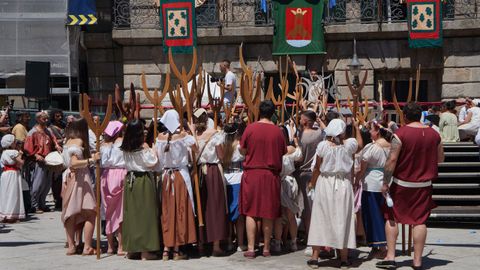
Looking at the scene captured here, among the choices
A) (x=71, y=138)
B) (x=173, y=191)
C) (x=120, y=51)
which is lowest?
(x=173, y=191)

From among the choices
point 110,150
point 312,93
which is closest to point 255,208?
point 110,150

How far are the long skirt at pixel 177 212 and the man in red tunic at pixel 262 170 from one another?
68 cm

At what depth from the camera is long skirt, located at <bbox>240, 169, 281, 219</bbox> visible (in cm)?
938

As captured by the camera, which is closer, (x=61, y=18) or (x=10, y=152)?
(x=10, y=152)

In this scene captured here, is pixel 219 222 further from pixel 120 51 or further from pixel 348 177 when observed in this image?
pixel 120 51

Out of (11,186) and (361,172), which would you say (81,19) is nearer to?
(11,186)

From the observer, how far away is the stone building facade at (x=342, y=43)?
20.8 m

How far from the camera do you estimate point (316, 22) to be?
21.0 m

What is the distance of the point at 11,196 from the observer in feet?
43.1

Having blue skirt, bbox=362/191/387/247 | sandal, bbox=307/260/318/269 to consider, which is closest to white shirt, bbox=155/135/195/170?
sandal, bbox=307/260/318/269

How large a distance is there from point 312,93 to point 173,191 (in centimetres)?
401

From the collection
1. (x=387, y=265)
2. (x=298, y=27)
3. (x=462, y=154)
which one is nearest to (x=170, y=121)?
(x=387, y=265)

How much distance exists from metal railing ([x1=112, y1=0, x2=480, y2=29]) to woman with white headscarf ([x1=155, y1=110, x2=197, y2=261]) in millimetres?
12507

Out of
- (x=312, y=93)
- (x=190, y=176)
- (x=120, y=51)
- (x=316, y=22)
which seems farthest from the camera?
(x=120, y=51)
